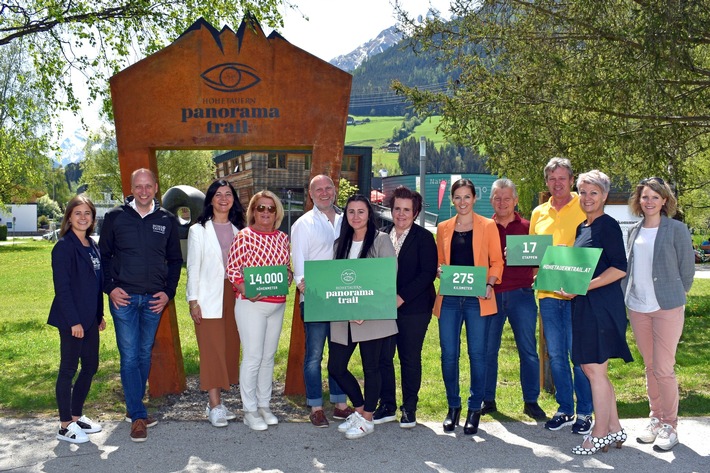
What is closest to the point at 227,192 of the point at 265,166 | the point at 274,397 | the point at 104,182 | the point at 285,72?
the point at 285,72

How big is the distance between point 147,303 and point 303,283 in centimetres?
128

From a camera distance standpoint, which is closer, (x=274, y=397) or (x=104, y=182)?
(x=274, y=397)

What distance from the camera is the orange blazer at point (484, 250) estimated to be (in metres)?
5.59

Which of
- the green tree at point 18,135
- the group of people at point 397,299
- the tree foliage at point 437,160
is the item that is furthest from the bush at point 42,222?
the tree foliage at point 437,160

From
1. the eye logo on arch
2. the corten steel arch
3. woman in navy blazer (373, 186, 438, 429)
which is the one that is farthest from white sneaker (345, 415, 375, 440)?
the eye logo on arch

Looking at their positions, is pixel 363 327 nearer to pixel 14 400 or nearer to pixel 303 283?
pixel 303 283

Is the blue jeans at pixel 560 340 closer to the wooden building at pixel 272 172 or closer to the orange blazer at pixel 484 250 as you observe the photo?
the orange blazer at pixel 484 250

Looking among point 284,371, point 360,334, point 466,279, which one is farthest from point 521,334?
point 284,371

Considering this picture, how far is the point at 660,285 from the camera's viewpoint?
Result: 16.8 feet

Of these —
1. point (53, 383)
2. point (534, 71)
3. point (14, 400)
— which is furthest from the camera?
point (534, 71)

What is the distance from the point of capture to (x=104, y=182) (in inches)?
A: 2169

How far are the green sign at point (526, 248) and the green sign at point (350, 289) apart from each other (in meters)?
1.06

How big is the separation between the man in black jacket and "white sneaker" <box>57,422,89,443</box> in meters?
0.37

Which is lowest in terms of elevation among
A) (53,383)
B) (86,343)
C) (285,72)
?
(53,383)
